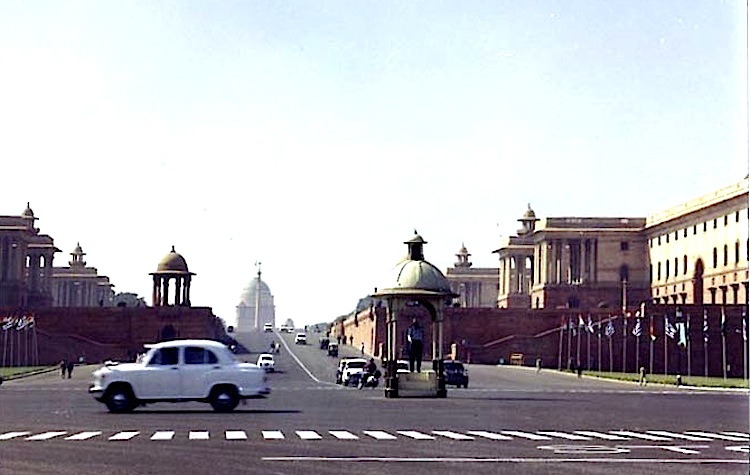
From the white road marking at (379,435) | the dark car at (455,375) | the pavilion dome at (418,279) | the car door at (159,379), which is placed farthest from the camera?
the dark car at (455,375)

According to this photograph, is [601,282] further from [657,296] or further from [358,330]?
[358,330]

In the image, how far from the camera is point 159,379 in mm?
34938

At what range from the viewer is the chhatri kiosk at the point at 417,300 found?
51.8m

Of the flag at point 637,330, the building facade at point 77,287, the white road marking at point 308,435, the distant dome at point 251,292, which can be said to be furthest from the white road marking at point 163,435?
the distant dome at point 251,292

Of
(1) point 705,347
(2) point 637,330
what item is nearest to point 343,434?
(2) point 637,330

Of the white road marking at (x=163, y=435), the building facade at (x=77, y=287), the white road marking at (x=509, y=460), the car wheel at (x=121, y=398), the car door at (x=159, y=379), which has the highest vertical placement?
the building facade at (x=77, y=287)

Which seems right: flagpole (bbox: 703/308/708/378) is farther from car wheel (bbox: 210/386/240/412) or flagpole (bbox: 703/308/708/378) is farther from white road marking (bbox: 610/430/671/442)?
white road marking (bbox: 610/430/671/442)

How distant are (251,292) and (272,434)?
423ft

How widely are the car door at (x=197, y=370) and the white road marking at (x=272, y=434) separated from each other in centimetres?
494

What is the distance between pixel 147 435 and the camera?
28.0 meters

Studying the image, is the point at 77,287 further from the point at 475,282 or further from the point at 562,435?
the point at 562,435

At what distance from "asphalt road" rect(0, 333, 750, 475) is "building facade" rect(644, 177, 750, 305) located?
69.7 m

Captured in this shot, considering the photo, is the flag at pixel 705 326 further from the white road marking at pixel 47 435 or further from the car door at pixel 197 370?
the white road marking at pixel 47 435

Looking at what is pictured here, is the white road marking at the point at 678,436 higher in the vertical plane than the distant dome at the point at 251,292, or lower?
lower
